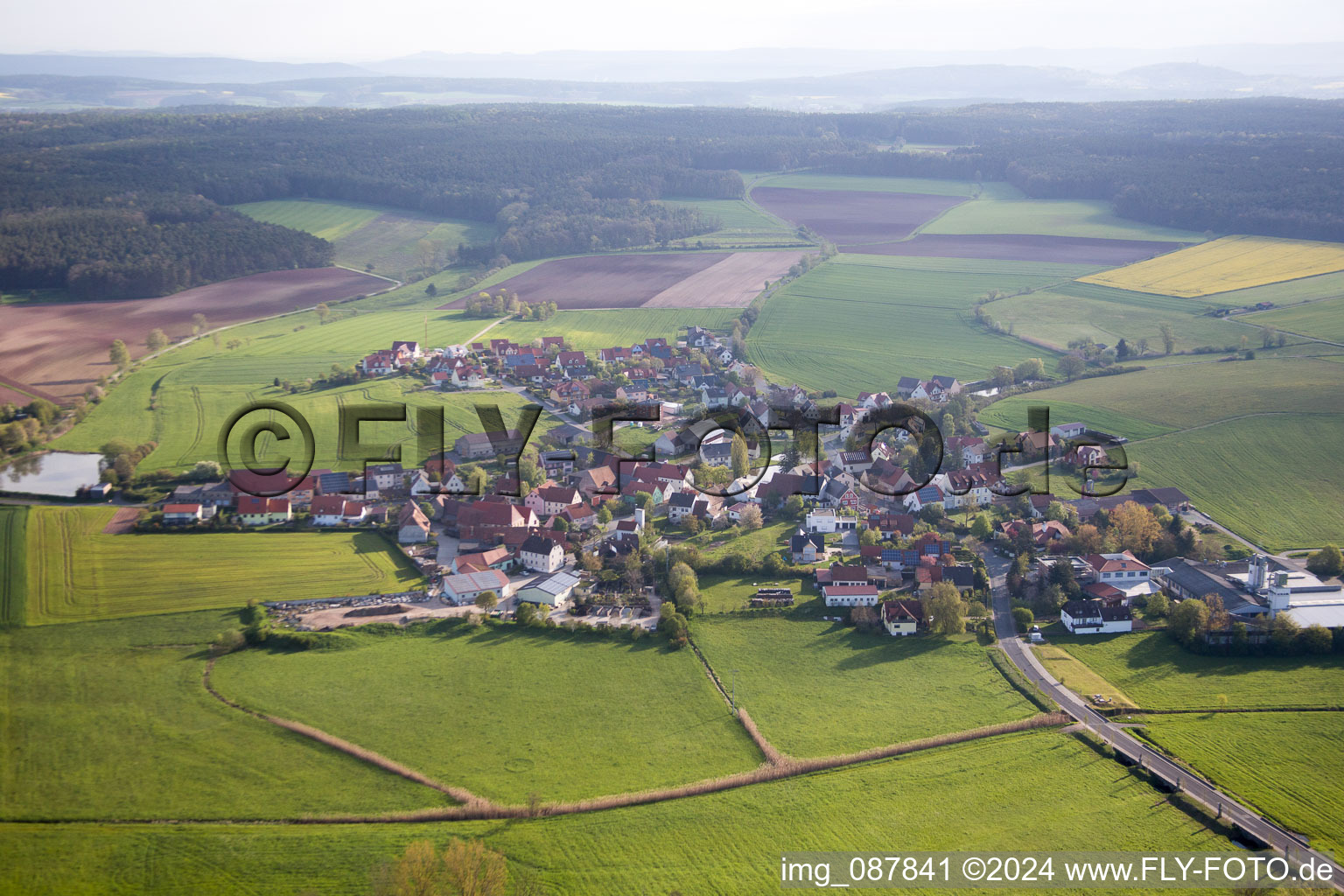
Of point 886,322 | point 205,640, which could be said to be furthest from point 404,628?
point 886,322

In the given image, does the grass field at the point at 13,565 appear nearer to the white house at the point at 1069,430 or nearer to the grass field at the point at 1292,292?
the white house at the point at 1069,430

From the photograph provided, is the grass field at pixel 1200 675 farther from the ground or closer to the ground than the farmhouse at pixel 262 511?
closer to the ground

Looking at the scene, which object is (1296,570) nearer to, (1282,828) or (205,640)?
(1282,828)

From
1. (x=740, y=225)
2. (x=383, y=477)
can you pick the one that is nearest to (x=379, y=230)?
(x=740, y=225)

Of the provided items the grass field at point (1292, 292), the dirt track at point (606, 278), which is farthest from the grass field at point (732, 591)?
the grass field at point (1292, 292)

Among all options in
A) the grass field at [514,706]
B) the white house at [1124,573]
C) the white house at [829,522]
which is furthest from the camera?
the white house at [829,522]
